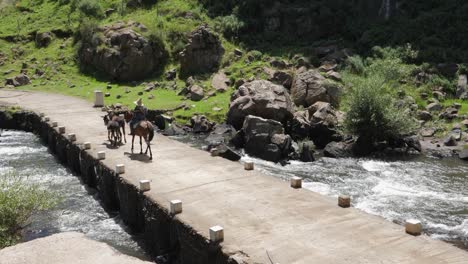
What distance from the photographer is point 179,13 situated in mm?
67625

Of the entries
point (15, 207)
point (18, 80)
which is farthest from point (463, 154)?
point (18, 80)

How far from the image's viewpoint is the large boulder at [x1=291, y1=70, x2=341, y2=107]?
42.3 metres

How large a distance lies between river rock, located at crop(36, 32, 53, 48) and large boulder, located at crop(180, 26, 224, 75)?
22.4m

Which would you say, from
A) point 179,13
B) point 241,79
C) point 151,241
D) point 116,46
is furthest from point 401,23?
point 151,241

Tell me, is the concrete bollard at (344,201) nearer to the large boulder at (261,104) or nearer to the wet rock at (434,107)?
the large boulder at (261,104)

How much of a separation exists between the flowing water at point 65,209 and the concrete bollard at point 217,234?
5079 mm

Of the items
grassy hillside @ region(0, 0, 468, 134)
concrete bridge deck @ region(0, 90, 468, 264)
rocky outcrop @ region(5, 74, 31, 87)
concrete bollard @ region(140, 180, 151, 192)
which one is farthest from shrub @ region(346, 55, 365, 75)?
rocky outcrop @ region(5, 74, 31, 87)

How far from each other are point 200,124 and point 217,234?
27753 mm

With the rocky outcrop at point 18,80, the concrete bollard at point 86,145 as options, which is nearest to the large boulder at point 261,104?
the concrete bollard at point 86,145

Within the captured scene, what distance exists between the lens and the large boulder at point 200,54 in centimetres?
5653

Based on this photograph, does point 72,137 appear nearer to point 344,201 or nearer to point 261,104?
point 261,104

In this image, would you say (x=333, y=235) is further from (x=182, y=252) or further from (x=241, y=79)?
(x=241, y=79)

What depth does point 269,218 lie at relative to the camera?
54.0 ft

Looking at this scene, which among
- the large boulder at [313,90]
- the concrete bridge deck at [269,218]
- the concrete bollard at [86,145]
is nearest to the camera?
the concrete bridge deck at [269,218]
